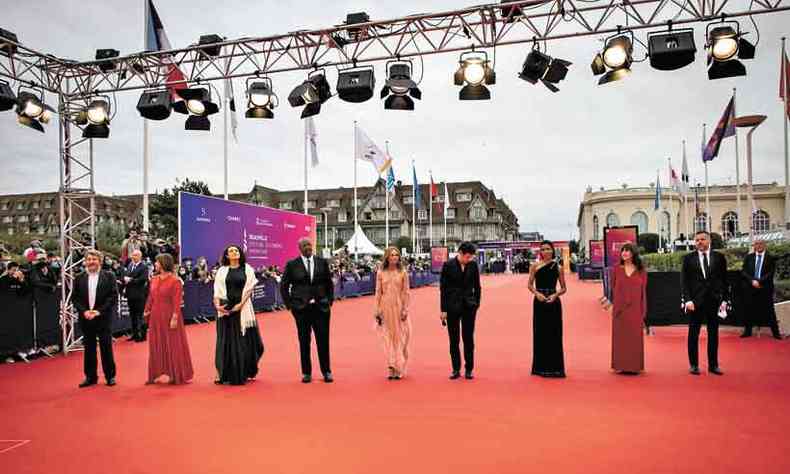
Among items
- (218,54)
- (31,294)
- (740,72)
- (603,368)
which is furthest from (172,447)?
(740,72)

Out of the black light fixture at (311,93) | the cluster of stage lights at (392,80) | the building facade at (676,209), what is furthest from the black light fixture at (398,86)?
the building facade at (676,209)

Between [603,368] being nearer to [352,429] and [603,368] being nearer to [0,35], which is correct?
[352,429]

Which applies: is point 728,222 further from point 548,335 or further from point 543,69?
point 548,335

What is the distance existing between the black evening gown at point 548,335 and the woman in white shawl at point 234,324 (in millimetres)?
3745

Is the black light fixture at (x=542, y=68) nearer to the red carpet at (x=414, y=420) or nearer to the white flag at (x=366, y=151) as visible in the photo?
the red carpet at (x=414, y=420)

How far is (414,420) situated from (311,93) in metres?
6.85

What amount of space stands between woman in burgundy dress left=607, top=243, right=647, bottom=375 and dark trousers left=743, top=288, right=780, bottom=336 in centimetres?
472

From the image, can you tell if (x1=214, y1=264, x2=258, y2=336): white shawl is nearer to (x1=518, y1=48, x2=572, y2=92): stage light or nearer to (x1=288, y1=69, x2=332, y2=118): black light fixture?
(x1=288, y1=69, x2=332, y2=118): black light fixture

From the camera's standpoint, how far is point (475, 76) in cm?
999

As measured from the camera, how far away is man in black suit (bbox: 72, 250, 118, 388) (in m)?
7.51

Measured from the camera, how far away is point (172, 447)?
4844 millimetres

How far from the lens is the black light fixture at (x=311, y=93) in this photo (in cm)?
1045

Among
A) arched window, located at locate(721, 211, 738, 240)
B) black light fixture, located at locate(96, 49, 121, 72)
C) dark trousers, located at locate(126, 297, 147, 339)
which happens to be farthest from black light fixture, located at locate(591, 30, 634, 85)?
arched window, located at locate(721, 211, 738, 240)

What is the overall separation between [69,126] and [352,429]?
29.2 ft
